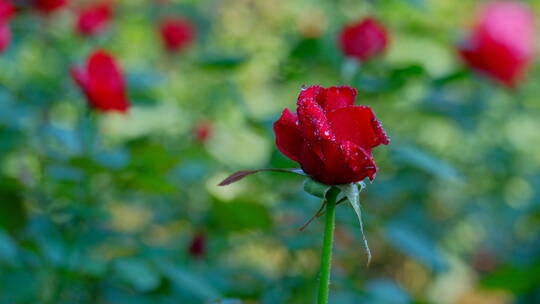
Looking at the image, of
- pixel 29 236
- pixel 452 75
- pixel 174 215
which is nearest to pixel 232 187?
A: pixel 174 215

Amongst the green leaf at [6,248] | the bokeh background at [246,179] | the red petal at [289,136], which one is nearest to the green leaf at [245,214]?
the bokeh background at [246,179]

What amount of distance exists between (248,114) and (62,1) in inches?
28.5

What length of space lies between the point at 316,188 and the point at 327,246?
0.05 metres

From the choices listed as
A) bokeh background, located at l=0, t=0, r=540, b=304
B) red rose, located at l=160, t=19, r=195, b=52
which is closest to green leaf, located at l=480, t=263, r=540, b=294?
bokeh background, located at l=0, t=0, r=540, b=304

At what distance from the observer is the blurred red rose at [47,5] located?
1931 millimetres

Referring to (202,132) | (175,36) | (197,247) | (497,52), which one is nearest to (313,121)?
(197,247)

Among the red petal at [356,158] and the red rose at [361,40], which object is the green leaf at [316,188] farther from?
the red rose at [361,40]

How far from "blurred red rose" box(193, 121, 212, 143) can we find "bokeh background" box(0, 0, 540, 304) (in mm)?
10

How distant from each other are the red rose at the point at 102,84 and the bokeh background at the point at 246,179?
0.11 m

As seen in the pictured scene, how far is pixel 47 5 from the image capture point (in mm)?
1937

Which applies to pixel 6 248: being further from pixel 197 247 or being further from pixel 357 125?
pixel 357 125

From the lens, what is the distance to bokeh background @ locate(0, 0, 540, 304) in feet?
4.51

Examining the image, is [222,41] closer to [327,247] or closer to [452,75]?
[452,75]

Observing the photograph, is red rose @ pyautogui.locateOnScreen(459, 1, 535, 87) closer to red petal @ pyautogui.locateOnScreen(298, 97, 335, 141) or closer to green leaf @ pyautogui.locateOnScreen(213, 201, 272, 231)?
green leaf @ pyautogui.locateOnScreen(213, 201, 272, 231)
